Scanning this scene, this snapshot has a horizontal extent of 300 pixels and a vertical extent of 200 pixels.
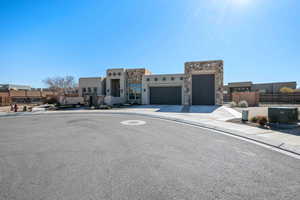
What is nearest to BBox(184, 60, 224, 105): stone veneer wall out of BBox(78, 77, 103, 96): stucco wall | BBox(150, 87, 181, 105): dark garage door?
BBox(150, 87, 181, 105): dark garage door

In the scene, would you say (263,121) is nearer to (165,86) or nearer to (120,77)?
(165,86)

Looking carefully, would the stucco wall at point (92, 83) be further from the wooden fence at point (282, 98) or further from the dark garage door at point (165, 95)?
the wooden fence at point (282, 98)

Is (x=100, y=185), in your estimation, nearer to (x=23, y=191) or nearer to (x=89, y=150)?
(x=23, y=191)

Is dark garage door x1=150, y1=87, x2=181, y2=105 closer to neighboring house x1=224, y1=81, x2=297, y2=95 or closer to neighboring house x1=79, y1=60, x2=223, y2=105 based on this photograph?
neighboring house x1=79, y1=60, x2=223, y2=105

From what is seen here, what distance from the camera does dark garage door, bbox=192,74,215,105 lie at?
18.3 meters

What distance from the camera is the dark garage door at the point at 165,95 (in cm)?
2108

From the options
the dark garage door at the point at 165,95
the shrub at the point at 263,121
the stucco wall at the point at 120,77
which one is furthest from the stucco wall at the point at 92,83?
the shrub at the point at 263,121

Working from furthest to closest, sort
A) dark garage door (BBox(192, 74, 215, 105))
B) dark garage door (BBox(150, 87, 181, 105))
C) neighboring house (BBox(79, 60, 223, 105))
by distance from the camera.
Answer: dark garage door (BBox(150, 87, 181, 105)), dark garage door (BBox(192, 74, 215, 105)), neighboring house (BBox(79, 60, 223, 105))

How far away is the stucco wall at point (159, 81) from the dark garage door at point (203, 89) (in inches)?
95.1

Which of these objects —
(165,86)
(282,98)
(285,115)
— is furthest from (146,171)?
(282,98)

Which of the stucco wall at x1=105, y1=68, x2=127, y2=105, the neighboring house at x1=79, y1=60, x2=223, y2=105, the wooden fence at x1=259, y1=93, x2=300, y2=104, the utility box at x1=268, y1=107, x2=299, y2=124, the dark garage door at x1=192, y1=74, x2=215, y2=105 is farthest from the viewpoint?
the stucco wall at x1=105, y1=68, x2=127, y2=105

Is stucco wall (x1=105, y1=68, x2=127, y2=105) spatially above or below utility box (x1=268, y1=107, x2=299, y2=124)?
above

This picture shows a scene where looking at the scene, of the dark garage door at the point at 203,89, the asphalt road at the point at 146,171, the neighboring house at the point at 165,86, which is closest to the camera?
the asphalt road at the point at 146,171

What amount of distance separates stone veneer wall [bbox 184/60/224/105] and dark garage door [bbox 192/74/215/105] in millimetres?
462
